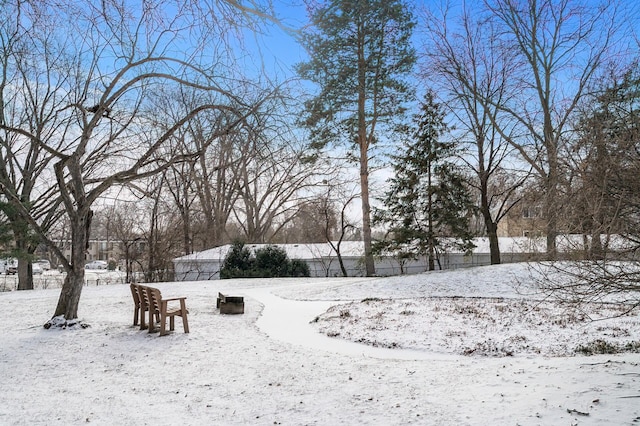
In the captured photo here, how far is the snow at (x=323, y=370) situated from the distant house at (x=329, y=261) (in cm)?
1519

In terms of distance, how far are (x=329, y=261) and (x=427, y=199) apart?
876 cm

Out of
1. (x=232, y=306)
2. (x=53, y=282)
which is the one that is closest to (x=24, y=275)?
(x=53, y=282)

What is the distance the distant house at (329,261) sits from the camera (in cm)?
2767

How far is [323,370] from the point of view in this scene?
6.36 meters

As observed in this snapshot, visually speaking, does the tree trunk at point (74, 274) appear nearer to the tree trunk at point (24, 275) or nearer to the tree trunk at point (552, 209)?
the tree trunk at point (552, 209)

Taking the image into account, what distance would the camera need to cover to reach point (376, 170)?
86.1ft

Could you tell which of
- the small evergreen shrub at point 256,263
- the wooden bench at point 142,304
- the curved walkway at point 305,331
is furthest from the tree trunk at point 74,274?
the small evergreen shrub at point 256,263

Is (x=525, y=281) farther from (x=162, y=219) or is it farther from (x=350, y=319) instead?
(x=162, y=219)

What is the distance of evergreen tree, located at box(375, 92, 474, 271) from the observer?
22859mm

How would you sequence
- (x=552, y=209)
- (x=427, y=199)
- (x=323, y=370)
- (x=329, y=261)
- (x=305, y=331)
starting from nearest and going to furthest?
(x=552, y=209) → (x=323, y=370) → (x=305, y=331) → (x=427, y=199) → (x=329, y=261)

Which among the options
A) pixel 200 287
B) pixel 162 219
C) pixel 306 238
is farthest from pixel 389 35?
pixel 306 238

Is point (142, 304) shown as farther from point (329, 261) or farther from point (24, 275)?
point (329, 261)

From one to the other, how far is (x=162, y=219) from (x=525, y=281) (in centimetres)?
2282

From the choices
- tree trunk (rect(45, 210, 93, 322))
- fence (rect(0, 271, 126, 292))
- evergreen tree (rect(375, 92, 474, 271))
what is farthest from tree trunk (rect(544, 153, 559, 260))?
fence (rect(0, 271, 126, 292))
